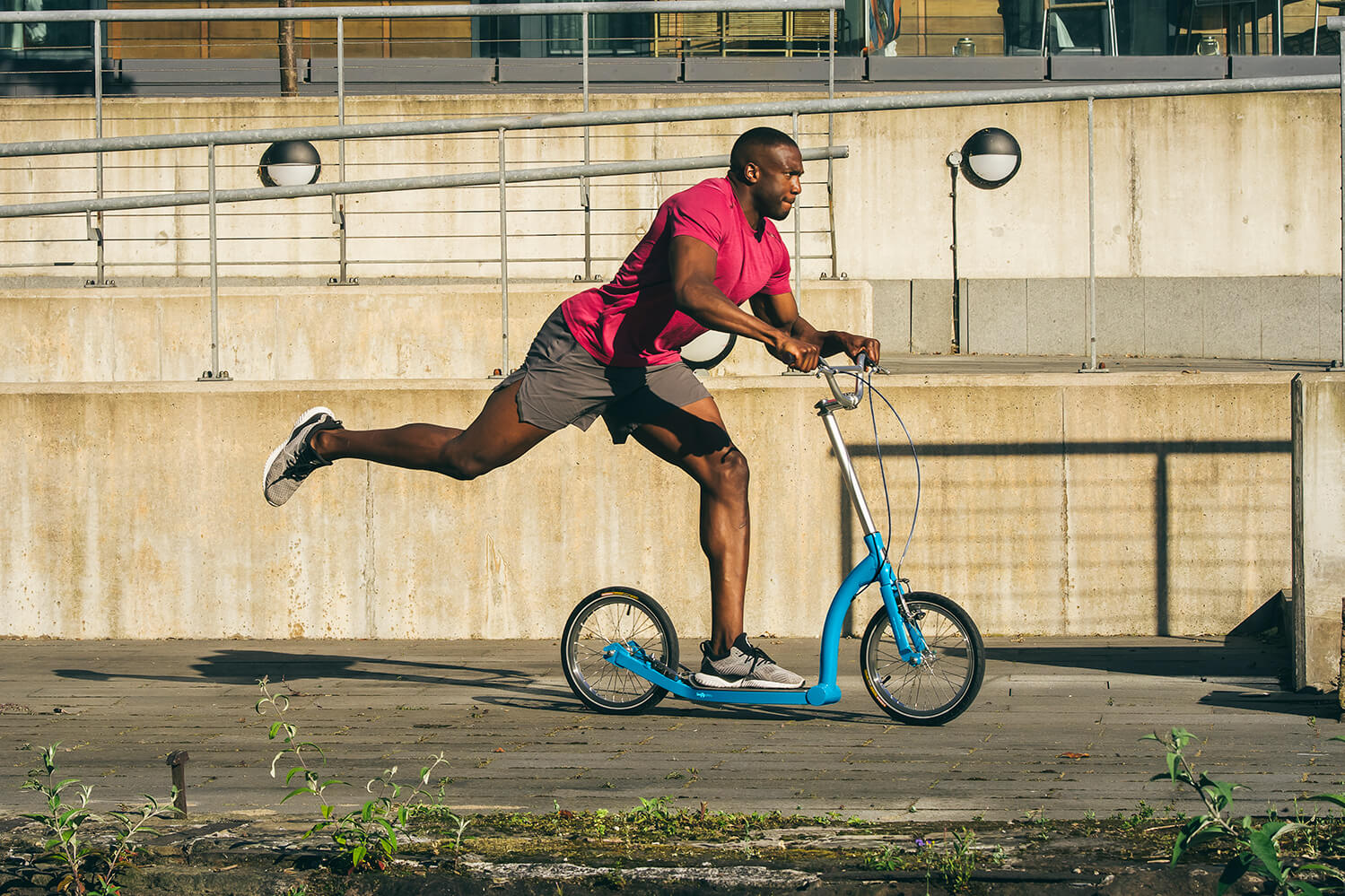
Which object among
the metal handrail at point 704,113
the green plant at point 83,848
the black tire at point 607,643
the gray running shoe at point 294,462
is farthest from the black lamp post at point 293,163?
the green plant at point 83,848

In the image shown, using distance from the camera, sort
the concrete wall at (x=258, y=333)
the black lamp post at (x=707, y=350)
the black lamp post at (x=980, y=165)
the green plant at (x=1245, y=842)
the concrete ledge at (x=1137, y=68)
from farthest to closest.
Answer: the concrete ledge at (x=1137, y=68) → the black lamp post at (x=980, y=165) → the concrete wall at (x=258, y=333) → the black lamp post at (x=707, y=350) → the green plant at (x=1245, y=842)

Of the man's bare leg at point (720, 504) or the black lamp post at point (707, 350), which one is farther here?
the black lamp post at point (707, 350)

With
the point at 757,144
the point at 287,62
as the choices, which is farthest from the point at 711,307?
the point at 287,62

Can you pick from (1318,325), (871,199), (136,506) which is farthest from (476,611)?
(1318,325)

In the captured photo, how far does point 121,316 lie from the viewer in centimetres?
1034

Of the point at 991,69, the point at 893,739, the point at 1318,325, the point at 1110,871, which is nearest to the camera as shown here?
the point at 1110,871

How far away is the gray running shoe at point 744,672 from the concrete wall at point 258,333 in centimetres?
466

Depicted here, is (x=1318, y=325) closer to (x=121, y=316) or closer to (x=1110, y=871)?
(x=121, y=316)

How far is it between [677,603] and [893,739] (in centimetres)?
261

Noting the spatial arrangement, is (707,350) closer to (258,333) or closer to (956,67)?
(258,333)

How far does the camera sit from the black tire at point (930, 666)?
533cm

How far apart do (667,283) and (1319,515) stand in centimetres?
282

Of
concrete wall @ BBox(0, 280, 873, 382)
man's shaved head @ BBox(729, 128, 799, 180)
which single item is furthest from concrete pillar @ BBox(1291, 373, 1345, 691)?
concrete wall @ BBox(0, 280, 873, 382)

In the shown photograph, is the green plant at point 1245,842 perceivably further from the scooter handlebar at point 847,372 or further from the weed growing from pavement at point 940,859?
the scooter handlebar at point 847,372
